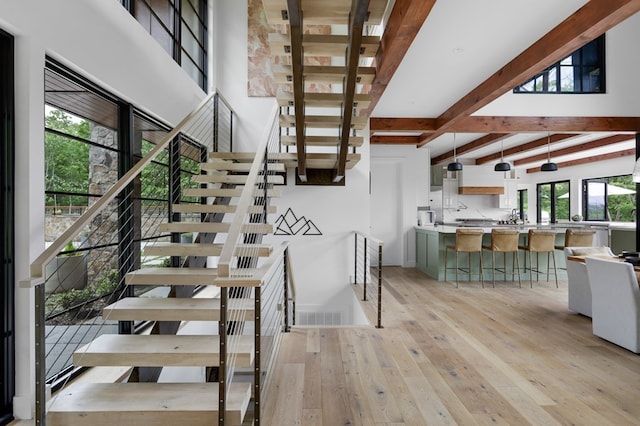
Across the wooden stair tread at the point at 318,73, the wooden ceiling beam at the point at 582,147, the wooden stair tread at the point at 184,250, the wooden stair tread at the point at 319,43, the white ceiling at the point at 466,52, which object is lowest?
the wooden stair tread at the point at 184,250

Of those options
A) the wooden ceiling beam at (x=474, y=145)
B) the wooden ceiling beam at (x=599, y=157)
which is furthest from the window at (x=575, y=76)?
the wooden ceiling beam at (x=599, y=157)

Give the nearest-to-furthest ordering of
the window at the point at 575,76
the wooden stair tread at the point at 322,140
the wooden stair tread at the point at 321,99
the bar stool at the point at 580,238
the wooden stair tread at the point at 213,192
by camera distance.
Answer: the wooden stair tread at the point at 321,99 < the wooden stair tread at the point at 213,192 < the wooden stair tread at the point at 322,140 < the bar stool at the point at 580,238 < the window at the point at 575,76

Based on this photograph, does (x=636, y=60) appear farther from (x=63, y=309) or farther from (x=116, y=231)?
(x=63, y=309)

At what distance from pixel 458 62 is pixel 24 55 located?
3986mm

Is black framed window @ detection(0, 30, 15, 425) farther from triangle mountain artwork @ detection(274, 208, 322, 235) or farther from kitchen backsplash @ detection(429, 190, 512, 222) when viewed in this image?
kitchen backsplash @ detection(429, 190, 512, 222)

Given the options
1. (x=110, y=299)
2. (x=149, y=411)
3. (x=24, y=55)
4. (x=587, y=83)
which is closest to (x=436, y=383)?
(x=149, y=411)

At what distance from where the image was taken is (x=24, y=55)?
1930 mm

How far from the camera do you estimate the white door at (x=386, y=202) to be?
7.59 metres

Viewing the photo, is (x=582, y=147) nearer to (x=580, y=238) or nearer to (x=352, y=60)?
(x=580, y=238)

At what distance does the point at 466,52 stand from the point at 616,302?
291 cm

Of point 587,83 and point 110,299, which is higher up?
point 587,83

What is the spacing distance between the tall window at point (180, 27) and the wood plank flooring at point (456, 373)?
3.44 meters

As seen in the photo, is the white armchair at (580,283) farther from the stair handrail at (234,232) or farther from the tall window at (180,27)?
the tall window at (180,27)

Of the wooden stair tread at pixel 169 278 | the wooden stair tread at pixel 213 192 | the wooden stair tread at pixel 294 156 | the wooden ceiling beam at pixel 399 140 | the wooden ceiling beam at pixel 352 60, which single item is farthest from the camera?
the wooden ceiling beam at pixel 399 140
